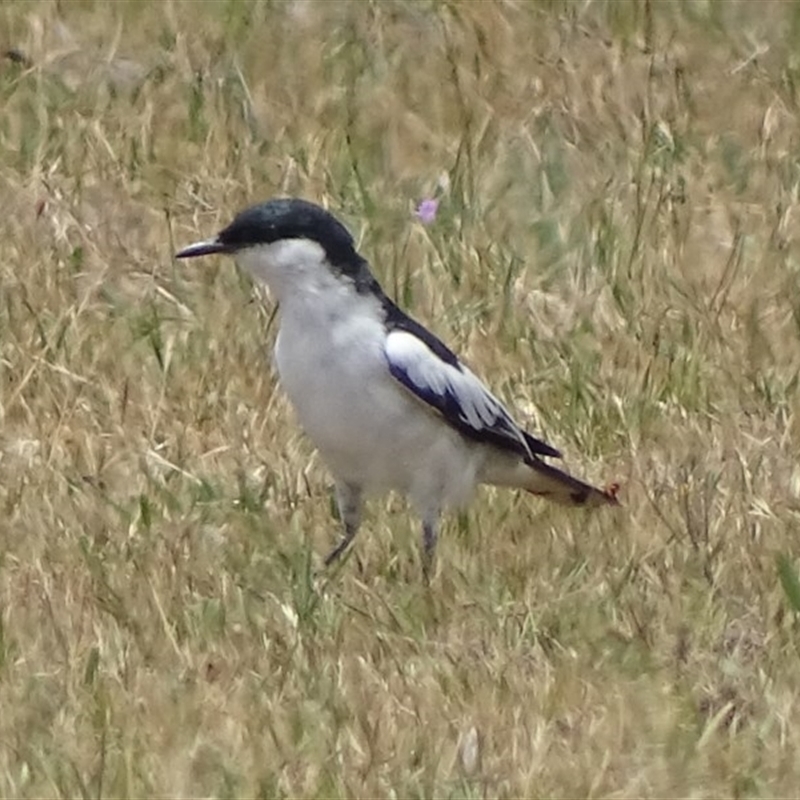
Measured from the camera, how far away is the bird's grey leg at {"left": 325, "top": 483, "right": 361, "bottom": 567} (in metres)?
6.24

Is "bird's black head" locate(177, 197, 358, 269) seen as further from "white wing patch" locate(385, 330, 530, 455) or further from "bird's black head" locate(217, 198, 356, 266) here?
"white wing patch" locate(385, 330, 530, 455)

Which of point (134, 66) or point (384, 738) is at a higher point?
point (384, 738)

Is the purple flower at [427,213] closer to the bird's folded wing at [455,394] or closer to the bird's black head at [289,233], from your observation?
the bird's folded wing at [455,394]

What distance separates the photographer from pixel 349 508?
627cm

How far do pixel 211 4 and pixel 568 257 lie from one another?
1.94 metres

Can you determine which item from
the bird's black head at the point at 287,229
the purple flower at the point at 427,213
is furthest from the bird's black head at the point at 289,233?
the purple flower at the point at 427,213

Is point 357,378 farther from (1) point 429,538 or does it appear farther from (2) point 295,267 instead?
(1) point 429,538

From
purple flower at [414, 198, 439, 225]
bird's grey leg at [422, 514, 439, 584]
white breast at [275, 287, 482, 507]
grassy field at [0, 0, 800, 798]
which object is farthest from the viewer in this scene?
purple flower at [414, 198, 439, 225]

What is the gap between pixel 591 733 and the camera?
5320 mm

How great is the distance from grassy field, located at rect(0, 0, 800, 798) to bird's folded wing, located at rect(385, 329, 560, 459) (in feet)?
0.74

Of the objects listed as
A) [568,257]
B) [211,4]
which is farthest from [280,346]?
[211,4]

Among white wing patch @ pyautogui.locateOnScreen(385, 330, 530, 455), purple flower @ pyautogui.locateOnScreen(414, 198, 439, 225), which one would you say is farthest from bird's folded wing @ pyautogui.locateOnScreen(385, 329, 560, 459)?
purple flower @ pyautogui.locateOnScreen(414, 198, 439, 225)

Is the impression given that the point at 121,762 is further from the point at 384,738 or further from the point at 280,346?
the point at 280,346

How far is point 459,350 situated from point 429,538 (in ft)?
3.94
